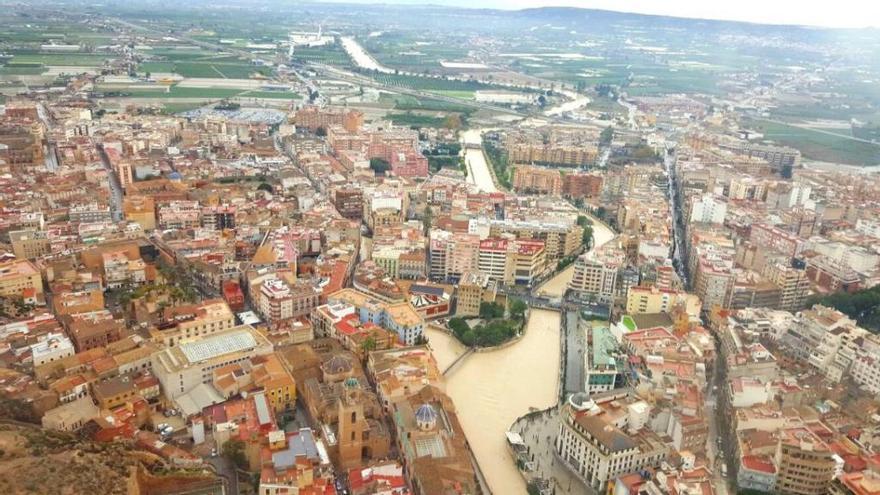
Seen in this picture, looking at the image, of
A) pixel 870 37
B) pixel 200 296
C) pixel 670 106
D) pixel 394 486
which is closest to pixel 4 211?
pixel 200 296

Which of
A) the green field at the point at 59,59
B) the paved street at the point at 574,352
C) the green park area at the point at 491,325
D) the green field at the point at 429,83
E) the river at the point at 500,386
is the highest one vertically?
the green field at the point at 59,59

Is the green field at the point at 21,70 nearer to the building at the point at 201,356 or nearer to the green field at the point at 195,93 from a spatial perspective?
the green field at the point at 195,93

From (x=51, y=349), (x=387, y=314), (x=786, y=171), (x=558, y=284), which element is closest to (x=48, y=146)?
(x=51, y=349)

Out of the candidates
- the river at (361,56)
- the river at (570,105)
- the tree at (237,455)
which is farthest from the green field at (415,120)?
the tree at (237,455)

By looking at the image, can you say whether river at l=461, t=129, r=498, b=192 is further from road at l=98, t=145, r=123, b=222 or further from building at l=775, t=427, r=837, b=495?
building at l=775, t=427, r=837, b=495

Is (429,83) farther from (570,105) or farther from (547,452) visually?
(547,452)

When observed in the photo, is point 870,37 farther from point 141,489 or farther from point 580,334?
point 141,489

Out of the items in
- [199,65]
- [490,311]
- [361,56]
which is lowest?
[490,311]

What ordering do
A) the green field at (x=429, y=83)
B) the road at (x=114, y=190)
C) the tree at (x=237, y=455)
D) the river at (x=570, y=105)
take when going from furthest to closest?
the green field at (x=429, y=83), the river at (x=570, y=105), the road at (x=114, y=190), the tree at (x=237, y=455)
